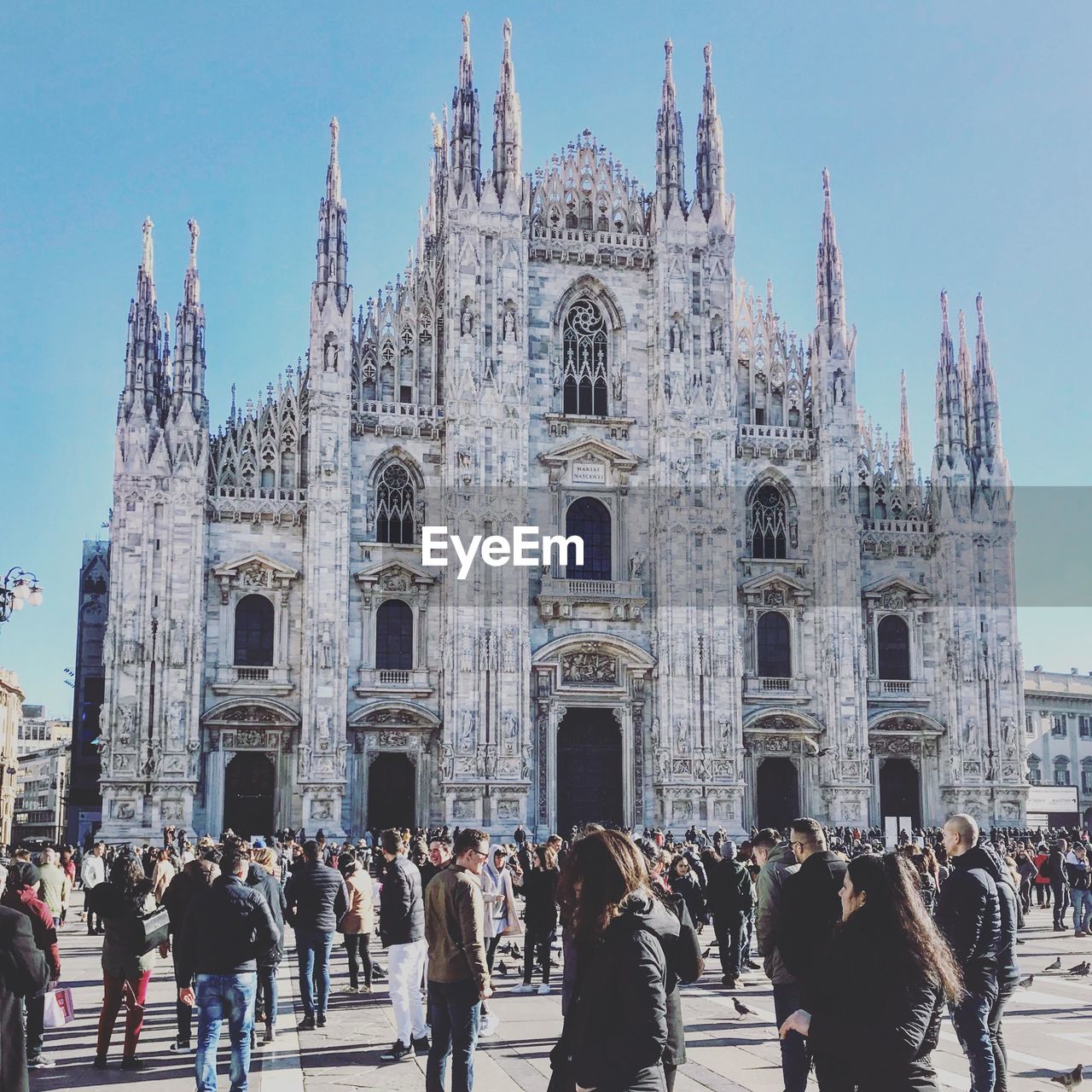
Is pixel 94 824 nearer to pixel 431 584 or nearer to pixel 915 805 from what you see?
pixel 431 584

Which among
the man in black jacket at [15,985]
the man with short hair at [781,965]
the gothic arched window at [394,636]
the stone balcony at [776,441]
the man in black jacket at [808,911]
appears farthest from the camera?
the stone balcony at [776,441]

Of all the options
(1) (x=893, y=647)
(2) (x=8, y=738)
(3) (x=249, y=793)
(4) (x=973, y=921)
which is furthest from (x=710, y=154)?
(2) (x=8, y=738)

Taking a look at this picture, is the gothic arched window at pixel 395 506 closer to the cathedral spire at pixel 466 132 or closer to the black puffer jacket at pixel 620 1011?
the cathedral spire at pixel 466 132

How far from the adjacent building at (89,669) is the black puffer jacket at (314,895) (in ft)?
132

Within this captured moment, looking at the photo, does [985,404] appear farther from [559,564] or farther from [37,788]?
[37,788]

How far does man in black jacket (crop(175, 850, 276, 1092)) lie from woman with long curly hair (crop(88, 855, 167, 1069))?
177 centimetres

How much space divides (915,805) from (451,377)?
19.0 meters

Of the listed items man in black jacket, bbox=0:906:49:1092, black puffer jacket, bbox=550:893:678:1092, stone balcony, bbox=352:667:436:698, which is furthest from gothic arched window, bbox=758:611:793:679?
black puffer jacket, bbox=550:893:678:1092

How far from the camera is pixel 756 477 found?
141 ft

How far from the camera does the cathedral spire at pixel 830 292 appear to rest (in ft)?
144

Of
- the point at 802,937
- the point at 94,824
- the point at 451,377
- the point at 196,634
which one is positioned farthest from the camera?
the point at 94,824

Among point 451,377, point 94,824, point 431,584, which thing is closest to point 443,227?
point 451,377

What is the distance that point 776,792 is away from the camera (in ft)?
139

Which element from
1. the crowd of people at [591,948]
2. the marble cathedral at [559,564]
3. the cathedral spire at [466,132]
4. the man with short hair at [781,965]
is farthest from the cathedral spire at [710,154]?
the man with short hair at [781,965]
